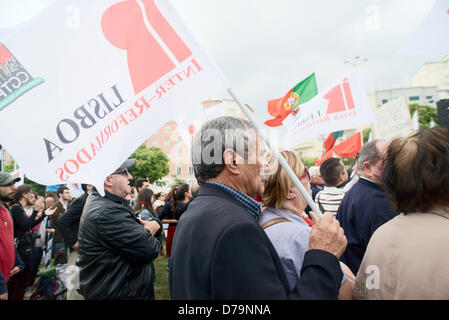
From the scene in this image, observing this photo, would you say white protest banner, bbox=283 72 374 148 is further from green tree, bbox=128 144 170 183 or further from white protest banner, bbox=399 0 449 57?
green tree, bbox=128 144 170 183

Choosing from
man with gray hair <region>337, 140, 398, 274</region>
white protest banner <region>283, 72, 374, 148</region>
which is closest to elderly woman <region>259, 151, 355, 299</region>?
man with gray hair <region>337, 140, 398, 274</region>

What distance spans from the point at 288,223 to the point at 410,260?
68 cm

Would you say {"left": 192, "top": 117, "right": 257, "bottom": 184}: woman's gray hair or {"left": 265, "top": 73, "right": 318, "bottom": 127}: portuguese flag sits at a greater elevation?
{"left": 192, "top": 117, "right": 257, "bottom": 184}: woman's gray hair

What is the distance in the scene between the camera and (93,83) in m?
1.98

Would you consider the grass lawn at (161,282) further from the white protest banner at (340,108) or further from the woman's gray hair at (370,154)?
the woman's gray hair at (370,154)

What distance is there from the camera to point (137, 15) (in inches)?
82.0

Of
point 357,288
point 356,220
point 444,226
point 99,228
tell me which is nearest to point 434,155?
point 444,226

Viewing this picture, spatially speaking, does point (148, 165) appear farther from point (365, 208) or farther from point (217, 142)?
point (217, 142)

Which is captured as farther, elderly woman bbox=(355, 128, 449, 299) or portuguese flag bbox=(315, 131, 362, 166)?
portuguese flag bbox=(315, 131, 362, 166)

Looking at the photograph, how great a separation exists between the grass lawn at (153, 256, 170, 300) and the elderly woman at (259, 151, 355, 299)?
4.57 metres

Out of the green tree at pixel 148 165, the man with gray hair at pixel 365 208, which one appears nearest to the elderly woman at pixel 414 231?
the man with gray hair at pixel 365 208

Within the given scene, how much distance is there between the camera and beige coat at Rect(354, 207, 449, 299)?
1.35m

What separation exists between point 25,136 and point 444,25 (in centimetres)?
340

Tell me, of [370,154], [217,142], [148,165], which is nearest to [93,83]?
[217,142]
